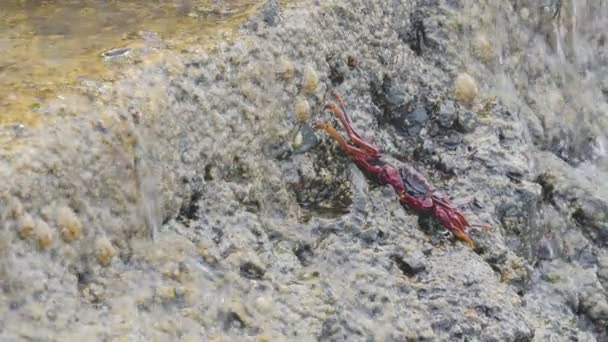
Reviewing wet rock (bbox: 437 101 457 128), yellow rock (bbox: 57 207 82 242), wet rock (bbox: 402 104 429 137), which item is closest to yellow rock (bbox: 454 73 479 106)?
wet rock (bbox: 437 101 457 128)

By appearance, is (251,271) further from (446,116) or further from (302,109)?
(446,116)

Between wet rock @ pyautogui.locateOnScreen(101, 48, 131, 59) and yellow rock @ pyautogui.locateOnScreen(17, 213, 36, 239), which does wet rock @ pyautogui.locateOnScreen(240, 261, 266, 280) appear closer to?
yellow rock @ pyautogui.locateOnScreen(17, 213, 36, 239)

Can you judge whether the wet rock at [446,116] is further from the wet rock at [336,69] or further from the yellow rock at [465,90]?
the wet rock at [336,69]

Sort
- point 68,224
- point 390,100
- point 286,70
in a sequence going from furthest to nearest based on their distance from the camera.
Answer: point 390,100 → point 286,70 → point 68,224

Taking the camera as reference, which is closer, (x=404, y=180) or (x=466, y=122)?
(x=404, y=180)

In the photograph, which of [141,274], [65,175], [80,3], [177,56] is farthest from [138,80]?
[80,3]

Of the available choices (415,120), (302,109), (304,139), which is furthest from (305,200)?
(415,120)

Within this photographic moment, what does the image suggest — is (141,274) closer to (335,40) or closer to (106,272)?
(106,272)
